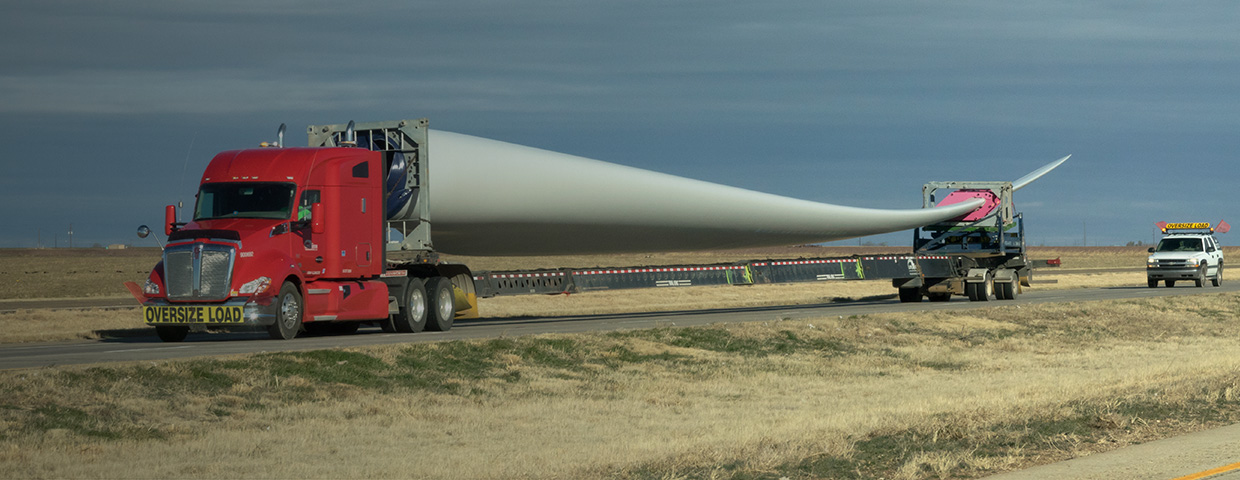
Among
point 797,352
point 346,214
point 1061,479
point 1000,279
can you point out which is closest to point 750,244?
point 797,352

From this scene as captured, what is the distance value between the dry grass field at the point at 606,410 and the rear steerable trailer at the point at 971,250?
1156 cm

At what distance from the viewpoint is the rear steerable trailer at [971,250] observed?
35.6m

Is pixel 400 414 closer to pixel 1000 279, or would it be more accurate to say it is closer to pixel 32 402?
pixel 32 402

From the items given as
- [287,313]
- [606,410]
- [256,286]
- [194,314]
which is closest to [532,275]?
[287,313]

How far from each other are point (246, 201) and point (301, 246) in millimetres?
1213

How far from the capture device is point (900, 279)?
36281mm

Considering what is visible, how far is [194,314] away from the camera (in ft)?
64.0

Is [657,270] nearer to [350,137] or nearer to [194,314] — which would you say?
[350,137]

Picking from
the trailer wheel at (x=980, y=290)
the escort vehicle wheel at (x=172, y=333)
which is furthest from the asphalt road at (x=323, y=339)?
the trailer wheel at (x=980, y=290)

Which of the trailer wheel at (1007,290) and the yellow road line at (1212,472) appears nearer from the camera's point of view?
the yellow road line at (1212,472)

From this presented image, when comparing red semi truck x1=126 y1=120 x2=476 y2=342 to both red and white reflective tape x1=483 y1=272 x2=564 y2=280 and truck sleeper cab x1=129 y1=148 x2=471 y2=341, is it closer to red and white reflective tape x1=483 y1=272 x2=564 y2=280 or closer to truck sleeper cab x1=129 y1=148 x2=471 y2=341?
truck sleeper cab x1=129 y1=148 x2=471 y2=341

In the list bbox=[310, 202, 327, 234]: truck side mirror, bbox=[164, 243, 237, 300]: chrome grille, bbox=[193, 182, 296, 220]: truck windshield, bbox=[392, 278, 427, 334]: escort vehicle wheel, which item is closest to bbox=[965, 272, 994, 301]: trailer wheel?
bbox=[392, 278, 427, 334]: escort vehicle wheel

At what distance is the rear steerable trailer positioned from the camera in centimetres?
3559

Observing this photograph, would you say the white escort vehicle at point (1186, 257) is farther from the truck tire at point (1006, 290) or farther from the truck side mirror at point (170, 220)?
the truck side mirror at point (170, 220)
